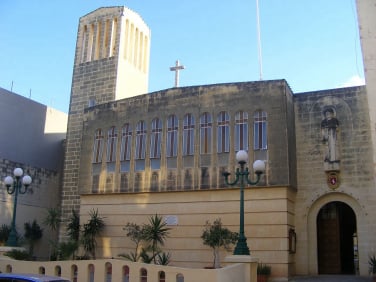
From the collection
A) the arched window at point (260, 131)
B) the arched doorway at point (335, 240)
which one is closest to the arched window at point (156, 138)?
the arched window at point (260, 131)

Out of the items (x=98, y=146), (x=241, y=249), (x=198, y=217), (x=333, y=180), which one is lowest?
(x=241, y=249)

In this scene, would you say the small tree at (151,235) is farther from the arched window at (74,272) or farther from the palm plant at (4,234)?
the palm plant at (4,234)

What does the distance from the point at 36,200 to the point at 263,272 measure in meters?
17.4

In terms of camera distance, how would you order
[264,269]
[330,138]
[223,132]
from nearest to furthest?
1. [264,269]
2. [330,138]
3. [223,132]

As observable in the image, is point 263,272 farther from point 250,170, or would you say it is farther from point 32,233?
point 32,233

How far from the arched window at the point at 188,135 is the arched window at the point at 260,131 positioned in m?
3.00

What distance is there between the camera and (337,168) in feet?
66.6

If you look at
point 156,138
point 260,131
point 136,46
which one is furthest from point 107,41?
point 260,131

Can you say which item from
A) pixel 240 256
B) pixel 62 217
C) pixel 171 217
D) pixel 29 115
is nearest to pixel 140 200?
pixel 171 217

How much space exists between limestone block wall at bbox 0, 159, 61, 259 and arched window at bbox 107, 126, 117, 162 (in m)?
7.60

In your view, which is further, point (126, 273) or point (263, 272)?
point (263, 272)

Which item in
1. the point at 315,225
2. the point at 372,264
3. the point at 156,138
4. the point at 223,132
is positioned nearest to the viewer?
the point at 372,264

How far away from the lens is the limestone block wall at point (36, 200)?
27.9 metres

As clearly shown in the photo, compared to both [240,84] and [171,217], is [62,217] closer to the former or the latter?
[171,217]
